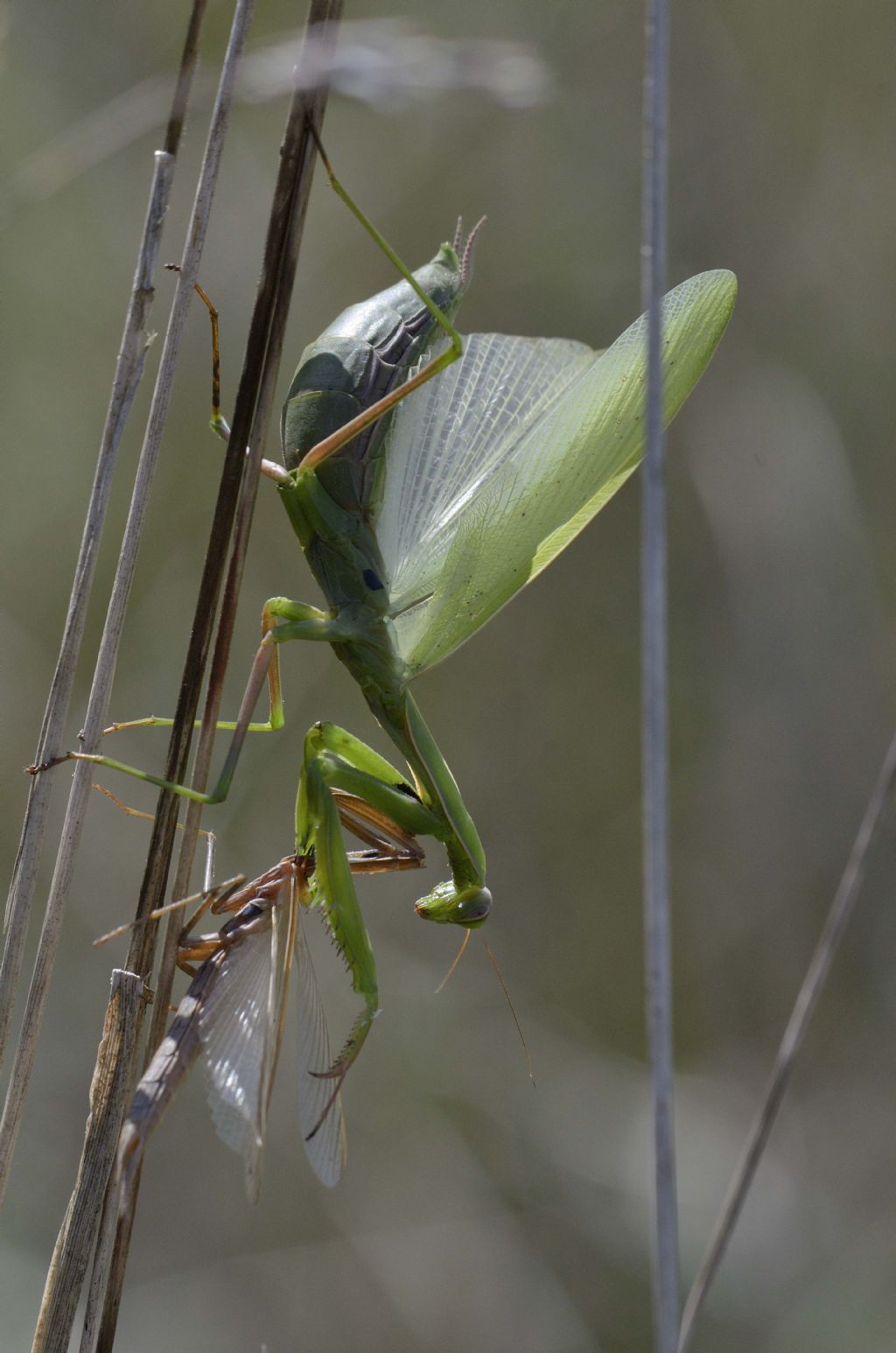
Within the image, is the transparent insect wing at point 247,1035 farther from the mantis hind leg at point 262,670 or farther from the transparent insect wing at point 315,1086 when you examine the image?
the mantis hind leg at point 262,670

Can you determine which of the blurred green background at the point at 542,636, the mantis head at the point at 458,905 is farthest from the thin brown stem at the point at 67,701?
the blurred green background at the point at 542,636

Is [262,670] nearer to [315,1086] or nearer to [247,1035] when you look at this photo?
[247,1035]

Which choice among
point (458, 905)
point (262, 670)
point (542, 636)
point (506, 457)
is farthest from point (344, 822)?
point (542, 636)

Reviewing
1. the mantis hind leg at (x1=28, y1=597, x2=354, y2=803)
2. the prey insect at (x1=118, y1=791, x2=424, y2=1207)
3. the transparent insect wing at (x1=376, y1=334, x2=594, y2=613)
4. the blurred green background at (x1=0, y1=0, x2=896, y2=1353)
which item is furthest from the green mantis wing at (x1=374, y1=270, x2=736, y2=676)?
the blurred green background at (x1=0, y1=0, x2=896, y2=1353)

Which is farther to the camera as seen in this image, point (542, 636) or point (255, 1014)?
point (542, 636)

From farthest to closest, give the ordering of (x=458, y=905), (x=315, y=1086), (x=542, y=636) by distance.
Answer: (x=542, y=636) < (x=458, y=905) < (x=315, y=1086)
